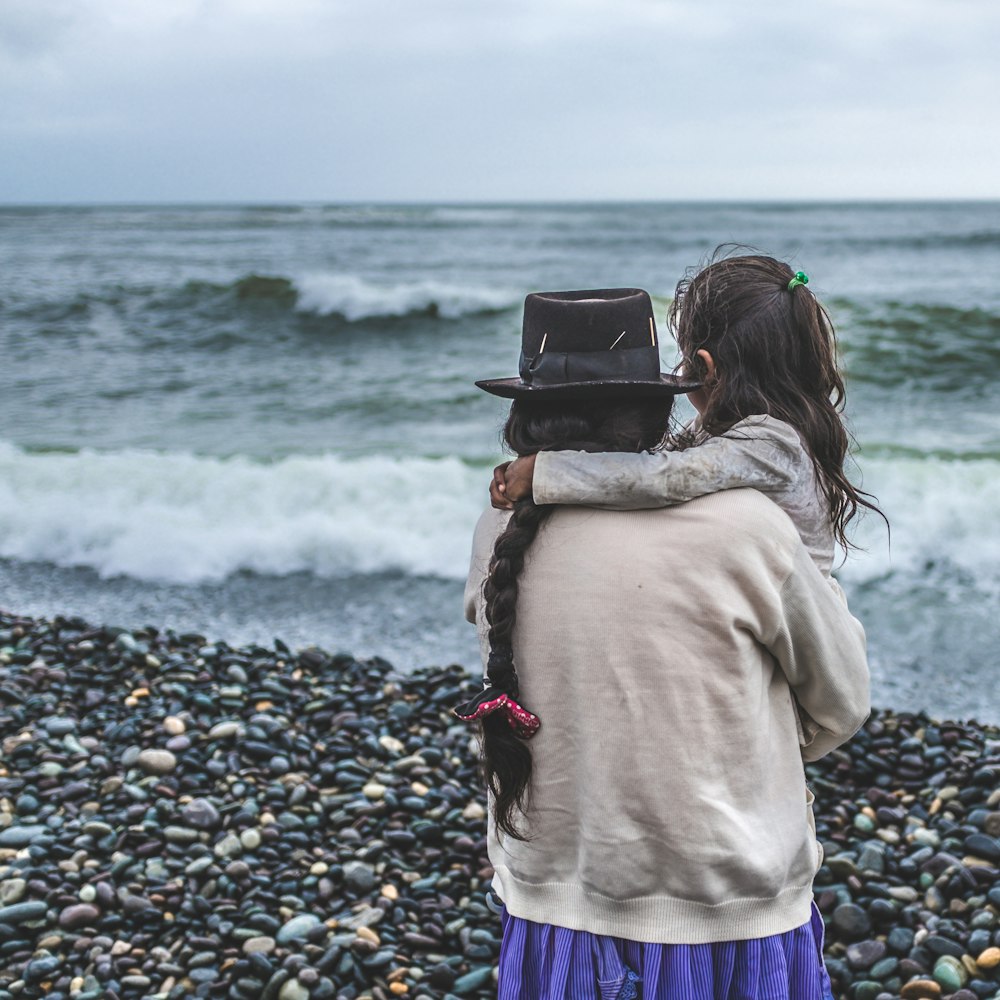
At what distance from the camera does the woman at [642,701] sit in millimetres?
1509

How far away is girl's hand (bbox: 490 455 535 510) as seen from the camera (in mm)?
1564

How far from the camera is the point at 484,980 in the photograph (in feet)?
10.1

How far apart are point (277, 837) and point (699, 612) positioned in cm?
273

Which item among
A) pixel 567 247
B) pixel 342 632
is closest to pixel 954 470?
pixel 342 632

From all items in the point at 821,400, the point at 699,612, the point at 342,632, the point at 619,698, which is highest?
the point at 821,400

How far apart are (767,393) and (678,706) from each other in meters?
0.55

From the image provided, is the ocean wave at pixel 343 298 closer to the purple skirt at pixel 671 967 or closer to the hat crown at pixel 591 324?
the hat crown at pixel 591 324

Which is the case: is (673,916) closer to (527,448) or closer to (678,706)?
(678,706)

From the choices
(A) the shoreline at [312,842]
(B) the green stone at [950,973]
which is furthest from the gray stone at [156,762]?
(B) the green stone at [950,973]

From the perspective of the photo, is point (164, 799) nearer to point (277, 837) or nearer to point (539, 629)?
point (277, 837)

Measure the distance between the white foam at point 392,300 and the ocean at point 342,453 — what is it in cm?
6

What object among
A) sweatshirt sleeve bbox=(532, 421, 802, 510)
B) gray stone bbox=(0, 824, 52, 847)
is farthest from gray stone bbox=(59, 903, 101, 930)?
sweatshirt sleeve bbox=(532, 421, 802, 510)

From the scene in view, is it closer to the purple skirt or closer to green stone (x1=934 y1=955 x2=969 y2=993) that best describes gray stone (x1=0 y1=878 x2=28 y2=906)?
the purple skirt

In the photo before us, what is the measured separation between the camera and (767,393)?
5.73 feet
